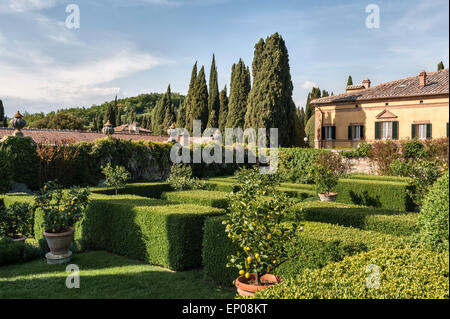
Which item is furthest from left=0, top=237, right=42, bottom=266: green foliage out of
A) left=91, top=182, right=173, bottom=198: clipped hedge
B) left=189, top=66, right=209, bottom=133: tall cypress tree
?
left=189, top=66, right=209, bottom=133: tall cypress tree

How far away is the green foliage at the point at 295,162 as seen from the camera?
2142 centimetres

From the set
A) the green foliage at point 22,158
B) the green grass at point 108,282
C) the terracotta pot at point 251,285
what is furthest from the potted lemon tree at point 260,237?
the green foliage at point 22,158

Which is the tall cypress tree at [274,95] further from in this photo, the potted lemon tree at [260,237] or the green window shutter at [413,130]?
the potted lemon tree at [260,237]

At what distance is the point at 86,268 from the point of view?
22.7ft

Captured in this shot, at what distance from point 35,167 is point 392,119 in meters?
22.8

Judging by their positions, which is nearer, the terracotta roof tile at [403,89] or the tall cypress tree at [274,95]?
the terracotta roof tile at [403,89]

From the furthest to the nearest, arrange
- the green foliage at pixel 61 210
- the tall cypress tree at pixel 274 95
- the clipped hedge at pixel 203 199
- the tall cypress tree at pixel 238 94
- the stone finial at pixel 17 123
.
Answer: the tall cypress tree at pixel 238 94, the tall cypress tree at pixel 274 95, the stone finial at pixel 17 123, the clipped hedge at pixel 203 199, the green foliage at pixel 61 210

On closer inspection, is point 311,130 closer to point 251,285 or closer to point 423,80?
point 423,80

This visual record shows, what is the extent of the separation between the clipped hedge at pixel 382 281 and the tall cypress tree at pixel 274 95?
26209 millimetres

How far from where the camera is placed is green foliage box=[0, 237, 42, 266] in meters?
7.29

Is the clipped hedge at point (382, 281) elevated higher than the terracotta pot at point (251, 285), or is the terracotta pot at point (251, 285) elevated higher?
the clipped hedge at point (382, 281)

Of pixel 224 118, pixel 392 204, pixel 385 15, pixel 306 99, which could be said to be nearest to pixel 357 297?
pixel 385 15

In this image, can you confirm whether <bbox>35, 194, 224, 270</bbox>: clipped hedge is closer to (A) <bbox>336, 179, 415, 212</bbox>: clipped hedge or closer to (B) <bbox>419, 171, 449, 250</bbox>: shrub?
(B) <bbox>419, 171, 449, 250</bbox>: shrub

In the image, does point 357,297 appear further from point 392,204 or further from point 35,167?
point 35,167
